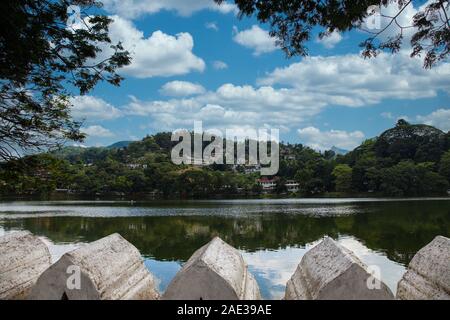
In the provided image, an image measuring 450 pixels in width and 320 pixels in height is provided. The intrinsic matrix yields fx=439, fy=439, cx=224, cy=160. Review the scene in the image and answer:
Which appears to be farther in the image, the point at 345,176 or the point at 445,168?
the point at 345,176

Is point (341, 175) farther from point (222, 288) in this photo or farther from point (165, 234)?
point (222, 288)

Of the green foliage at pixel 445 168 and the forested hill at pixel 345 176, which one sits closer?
the forested hill at pixel 345 176

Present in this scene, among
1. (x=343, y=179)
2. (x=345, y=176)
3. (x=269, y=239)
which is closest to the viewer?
(x=269, y=239)

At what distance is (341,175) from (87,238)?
74957 mm

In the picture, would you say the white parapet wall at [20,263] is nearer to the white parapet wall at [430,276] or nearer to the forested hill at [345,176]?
the white parapet wall at [430,276]

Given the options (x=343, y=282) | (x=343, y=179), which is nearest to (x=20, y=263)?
(x=343, y=282)

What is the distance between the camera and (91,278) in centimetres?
475

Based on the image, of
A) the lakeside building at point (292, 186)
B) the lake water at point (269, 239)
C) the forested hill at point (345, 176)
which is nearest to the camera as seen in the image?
the lake water at point (269, 239)

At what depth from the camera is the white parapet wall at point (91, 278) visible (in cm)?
473

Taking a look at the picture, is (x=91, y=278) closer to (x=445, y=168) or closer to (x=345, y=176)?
(x=445, y=168)

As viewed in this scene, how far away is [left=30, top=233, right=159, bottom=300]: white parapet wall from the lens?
4727mm

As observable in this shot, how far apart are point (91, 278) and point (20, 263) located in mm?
2041

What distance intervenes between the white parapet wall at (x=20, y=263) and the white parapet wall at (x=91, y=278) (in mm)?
1208

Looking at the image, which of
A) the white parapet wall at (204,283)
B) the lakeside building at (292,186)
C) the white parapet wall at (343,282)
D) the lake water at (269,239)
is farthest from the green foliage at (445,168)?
the white parapet wall at (204,283)
